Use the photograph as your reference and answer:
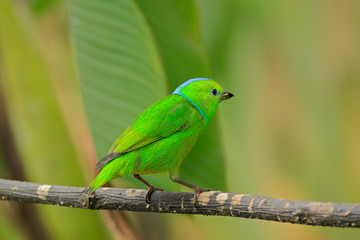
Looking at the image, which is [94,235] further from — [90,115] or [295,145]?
[295,145]

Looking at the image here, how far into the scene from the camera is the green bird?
1842mm

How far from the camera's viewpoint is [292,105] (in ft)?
13.0

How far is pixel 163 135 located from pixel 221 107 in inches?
102

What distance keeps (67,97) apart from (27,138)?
1750mm

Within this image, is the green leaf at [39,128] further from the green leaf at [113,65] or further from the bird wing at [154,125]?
the bird wing at [154,125]

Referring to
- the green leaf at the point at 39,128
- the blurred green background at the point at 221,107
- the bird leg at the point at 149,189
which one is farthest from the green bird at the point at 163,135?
the green leaf at the point at 39,128

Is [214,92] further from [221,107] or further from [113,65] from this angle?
[221,107]

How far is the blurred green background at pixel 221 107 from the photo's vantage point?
7.17 feet

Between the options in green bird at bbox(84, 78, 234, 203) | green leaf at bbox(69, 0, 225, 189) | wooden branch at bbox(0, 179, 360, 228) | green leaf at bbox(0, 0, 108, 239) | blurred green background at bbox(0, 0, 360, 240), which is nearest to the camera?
wooden branch at bbox(0, 179, 360, 228)

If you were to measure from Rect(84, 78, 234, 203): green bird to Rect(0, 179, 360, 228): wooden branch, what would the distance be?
6 centimetres

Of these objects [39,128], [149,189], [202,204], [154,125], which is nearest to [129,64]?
[154,125]

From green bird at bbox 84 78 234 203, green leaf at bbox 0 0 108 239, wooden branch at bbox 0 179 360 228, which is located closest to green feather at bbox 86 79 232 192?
green bird at bbox 84 78 234 203

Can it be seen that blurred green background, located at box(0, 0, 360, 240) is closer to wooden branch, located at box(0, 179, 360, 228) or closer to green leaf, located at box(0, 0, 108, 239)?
green leaf, located at box(0, 0, 108, 239)

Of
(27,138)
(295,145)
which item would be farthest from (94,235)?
(295,145)
